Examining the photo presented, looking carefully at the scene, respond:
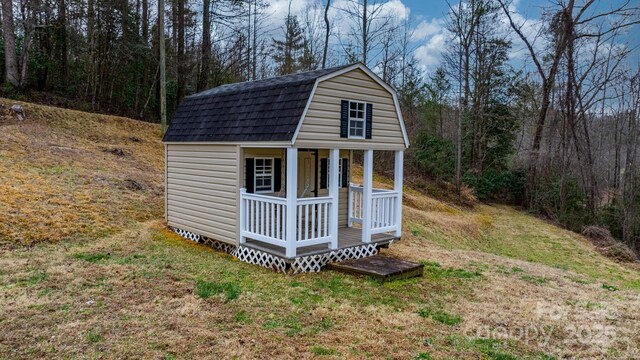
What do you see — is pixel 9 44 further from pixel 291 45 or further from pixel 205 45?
pixel 291 45

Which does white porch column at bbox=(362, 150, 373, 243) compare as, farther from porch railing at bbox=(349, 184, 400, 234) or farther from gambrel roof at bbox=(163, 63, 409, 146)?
gambrel roof at bbox=(163, 63, 409, 146)

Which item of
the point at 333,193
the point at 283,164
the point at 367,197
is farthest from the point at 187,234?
the point at 367,197

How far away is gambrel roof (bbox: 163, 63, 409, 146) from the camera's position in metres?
7.44

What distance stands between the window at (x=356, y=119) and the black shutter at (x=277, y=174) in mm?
1973

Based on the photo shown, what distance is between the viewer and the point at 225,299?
5.98 meters

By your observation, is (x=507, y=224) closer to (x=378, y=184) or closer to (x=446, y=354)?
(x=378, y=184)

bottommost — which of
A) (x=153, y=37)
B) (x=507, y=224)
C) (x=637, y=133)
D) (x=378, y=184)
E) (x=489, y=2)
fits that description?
(x=507, y=224)

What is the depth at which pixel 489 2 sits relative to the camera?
23.2 metres

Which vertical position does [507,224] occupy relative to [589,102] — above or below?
below

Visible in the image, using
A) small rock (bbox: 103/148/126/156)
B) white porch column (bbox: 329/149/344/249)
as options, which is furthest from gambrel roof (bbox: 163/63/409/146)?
small rock (bbox: 103/148/126/156)

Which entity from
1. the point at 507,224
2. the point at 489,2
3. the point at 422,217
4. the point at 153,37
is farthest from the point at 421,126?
the point at 153,37

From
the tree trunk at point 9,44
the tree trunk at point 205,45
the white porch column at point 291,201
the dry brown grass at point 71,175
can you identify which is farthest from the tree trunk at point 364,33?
the white porch column at point 291,201

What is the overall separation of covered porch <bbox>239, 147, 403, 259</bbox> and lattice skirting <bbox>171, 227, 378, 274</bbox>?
3.7 inches

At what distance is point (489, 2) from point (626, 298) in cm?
2034
